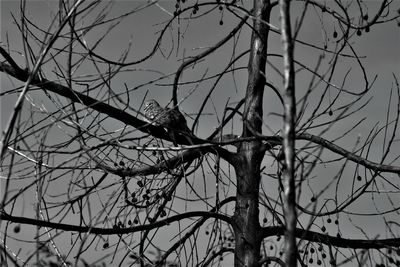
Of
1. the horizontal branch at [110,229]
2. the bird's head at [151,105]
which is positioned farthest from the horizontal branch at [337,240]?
the bird's head at [151,105]

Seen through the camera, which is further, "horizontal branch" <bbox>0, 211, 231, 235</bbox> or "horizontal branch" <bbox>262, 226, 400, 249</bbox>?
"horizontal branch" <bbox>262, 226, 400, 249</bbox>

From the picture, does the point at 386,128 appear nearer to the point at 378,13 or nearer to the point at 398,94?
the point at 398,94

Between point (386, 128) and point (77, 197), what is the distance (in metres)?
2.80

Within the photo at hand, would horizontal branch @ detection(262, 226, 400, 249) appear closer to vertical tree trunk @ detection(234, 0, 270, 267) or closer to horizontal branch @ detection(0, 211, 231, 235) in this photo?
vertical tree trunk @ detection(234, 0, 270, 267)

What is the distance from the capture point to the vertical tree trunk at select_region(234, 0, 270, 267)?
17.1ft

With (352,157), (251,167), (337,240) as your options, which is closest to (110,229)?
(251,167)

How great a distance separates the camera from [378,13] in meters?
5.47

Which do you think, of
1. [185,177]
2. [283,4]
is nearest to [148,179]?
[185,177]

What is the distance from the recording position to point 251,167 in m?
5.52

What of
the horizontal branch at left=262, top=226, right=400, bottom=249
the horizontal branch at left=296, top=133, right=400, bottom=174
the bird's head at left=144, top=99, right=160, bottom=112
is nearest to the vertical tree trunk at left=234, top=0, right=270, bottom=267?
the horizontal branch at left=262, top=226, right=400, bottom=249

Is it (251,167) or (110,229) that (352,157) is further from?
(110,229)

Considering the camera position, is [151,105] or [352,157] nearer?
[352,157]

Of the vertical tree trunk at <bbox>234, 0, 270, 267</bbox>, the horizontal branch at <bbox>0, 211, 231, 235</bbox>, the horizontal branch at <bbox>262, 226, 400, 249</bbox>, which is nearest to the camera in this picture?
the horizontal branch at <bbox>0, 211, 231, 235</bbox>

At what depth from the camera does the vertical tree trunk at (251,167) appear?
5.22 metres
